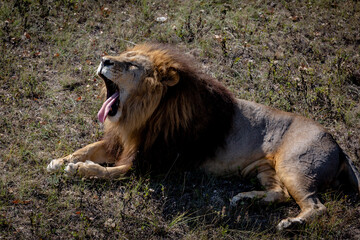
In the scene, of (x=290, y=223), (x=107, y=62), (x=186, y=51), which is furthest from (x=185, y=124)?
(x=186, y=51)

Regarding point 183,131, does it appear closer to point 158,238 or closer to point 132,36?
point 158,238

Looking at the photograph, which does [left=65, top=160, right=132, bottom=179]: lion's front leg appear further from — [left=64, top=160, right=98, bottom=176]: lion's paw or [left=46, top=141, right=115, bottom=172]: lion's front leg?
[left=46, top=141, right=115, bottom=172]: lion's front leg

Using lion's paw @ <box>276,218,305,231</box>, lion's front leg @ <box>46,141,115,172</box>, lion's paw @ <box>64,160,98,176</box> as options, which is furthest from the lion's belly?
lion's paw @ <box>64,160,98,176</box>

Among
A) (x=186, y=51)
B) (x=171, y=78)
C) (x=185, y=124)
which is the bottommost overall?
(x=185, y=124)

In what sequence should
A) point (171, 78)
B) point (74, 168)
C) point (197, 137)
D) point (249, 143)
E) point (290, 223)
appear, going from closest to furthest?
point (290, 223)
point (171, 78)
point (74, 168)
point (197, 137)
point (249, 143)

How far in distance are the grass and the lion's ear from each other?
39.1 inches

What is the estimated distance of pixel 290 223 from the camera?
360 centimetres

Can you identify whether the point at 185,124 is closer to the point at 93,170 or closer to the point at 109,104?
the point at 109,104

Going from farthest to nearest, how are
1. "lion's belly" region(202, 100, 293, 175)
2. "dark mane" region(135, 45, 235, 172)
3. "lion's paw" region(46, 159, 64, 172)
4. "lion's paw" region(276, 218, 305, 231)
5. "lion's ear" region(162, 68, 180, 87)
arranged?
1. "lion's belly" region(202, 100, 293, 175)
2. "lion's paw" region(46, 159, 64, 172)
3. "dark mane" region(135, 45, 235, 172)
4. "lion's ear" region(162, 68, 180, 87)
5. "lion's paw" region(276, 218, 305, 231)

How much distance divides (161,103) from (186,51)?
2557 mm

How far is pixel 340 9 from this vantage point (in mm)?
7125

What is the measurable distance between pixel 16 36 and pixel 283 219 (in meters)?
4.70

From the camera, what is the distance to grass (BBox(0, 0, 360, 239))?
3.62 m

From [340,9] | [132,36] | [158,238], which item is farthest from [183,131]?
[340,9]
